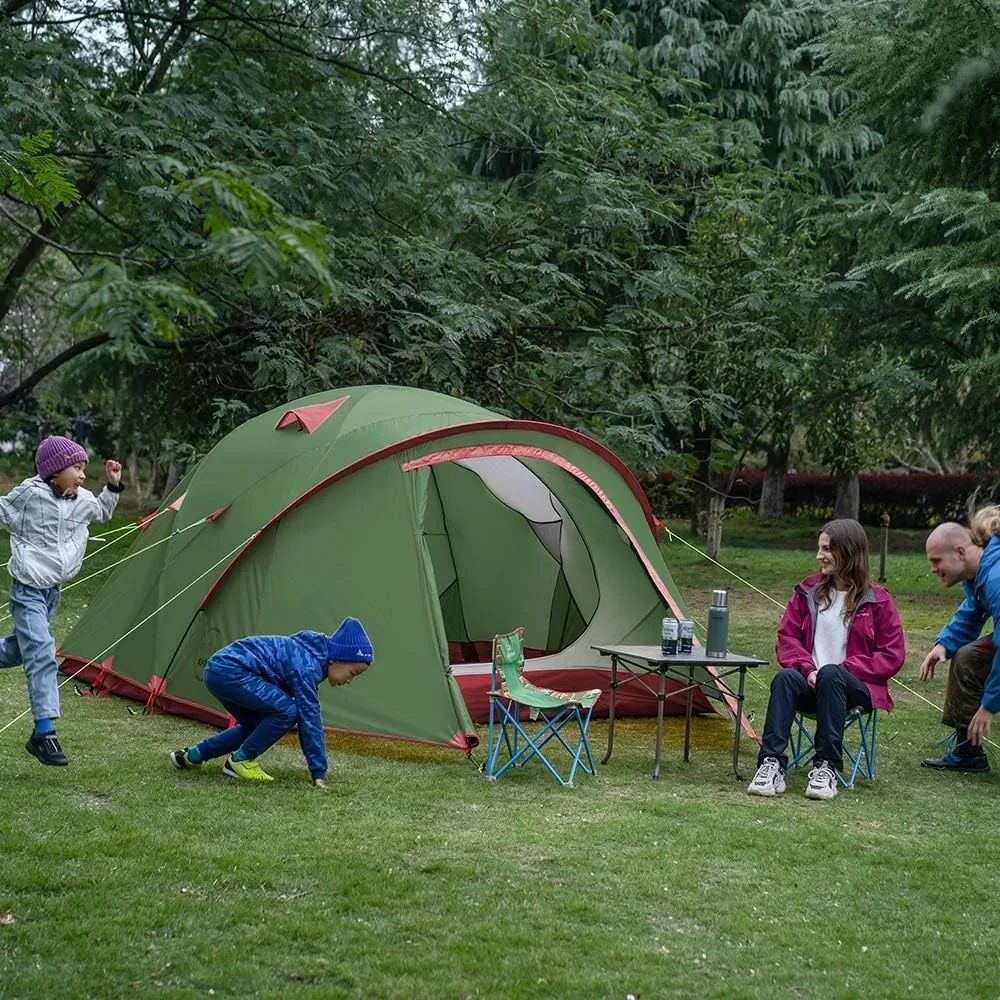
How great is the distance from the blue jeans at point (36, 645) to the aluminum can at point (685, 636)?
2816mm

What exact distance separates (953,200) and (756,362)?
15.0ft

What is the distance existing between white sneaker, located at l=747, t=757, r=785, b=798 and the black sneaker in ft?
9.92

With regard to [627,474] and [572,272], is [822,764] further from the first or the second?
[572,272]

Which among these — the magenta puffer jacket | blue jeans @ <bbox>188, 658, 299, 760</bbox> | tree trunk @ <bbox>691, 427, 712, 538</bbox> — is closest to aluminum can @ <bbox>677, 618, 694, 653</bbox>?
the magenta puffer jacket

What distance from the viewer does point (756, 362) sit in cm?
1398

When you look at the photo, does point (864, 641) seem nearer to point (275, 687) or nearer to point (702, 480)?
point (275, 687)

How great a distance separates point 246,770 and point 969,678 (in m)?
3.53

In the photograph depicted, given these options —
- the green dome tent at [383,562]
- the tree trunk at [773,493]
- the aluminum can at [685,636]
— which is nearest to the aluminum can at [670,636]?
the aluminum can at [685,636]

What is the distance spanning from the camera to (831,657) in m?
6.40

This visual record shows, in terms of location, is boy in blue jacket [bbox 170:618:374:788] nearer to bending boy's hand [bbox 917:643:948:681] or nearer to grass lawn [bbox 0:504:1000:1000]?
grass lawn [bbox 0:504:1000:1000]

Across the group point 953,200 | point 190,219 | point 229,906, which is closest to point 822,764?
point 229,906

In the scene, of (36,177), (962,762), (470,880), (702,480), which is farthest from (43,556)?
(702,480)

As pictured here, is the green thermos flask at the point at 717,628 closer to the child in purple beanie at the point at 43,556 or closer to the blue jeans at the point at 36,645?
the child in purple beanie at the point at 43,556

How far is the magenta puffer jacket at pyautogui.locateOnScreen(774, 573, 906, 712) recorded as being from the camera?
6297 mm
